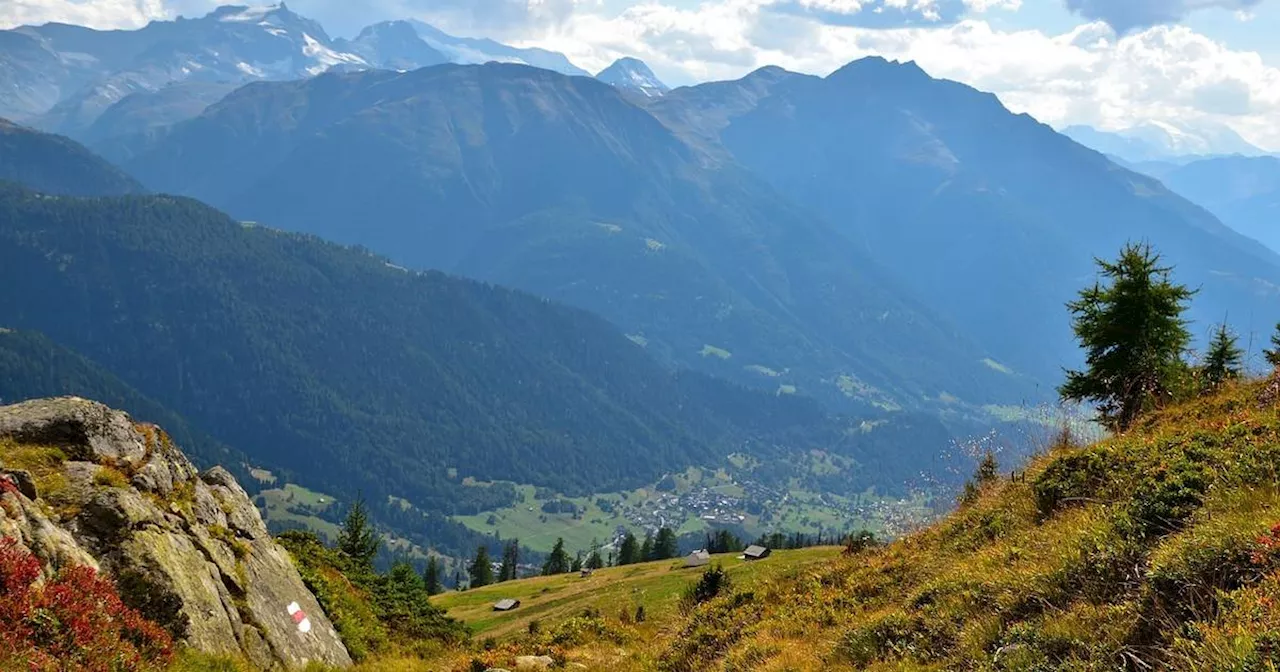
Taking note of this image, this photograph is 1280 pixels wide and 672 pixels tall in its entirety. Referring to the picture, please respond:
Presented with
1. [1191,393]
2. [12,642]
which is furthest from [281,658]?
[1191,393]

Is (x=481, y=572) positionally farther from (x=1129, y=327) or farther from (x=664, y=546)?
(x=1129, y=327)

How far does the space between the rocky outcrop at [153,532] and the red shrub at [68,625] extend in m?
0.85

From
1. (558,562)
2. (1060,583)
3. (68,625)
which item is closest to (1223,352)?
(1060,583)

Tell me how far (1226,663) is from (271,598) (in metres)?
21.0

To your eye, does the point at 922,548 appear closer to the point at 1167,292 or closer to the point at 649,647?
the point at 649,647

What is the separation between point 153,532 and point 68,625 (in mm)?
4806

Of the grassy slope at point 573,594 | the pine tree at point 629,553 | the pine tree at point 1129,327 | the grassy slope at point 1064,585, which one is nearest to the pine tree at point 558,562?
the pine tree at point 629,553

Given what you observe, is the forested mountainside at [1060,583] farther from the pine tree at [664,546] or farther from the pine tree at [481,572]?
the pine tree at [481,572]

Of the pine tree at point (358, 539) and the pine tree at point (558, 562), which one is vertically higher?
the pine tree at point (358, 539)

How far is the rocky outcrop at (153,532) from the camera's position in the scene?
48.3ft

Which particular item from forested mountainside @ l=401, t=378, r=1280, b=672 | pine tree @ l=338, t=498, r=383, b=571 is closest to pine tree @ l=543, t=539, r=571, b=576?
pine tree @ l=338, t=498, r=383, b=571

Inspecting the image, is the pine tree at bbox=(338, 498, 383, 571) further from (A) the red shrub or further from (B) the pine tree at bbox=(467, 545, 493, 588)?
(B) the pine tree at bbox=(467, 545, 493, 588)

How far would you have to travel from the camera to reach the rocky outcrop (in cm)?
1473

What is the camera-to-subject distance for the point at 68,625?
1189 centimetres
